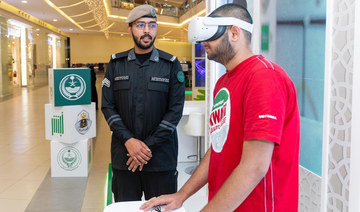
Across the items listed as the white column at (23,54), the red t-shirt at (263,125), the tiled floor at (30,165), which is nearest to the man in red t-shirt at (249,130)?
the red t-shirt at (263,125)

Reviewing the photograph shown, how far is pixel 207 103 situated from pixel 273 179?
2.94 metres

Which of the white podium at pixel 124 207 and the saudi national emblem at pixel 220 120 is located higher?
the saudi national emblem at pixel 220 120

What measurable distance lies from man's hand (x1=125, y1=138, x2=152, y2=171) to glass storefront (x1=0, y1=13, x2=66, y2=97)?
568 inches

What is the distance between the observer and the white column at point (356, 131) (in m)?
1.58

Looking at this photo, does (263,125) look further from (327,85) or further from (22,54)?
(22,54)

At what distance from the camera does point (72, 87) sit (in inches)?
207

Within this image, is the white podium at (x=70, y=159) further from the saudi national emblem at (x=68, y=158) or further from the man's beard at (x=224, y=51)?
the man's beard at (x=224, y=51)

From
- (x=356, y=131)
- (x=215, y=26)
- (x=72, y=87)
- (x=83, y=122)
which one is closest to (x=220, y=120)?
(x=215, y=26)

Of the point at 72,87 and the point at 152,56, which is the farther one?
the point at 72,87

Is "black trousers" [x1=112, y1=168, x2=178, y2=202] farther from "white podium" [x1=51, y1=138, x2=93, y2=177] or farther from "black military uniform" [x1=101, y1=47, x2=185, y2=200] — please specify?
"white podium" [x1=51, y1=138, x2=93, y2=177]

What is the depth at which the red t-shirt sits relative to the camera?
117 centimetres

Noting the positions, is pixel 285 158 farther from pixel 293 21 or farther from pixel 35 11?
pixel 35 11

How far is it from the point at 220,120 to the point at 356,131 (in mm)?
601

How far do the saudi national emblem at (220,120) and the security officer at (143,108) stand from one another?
42.7 inches
